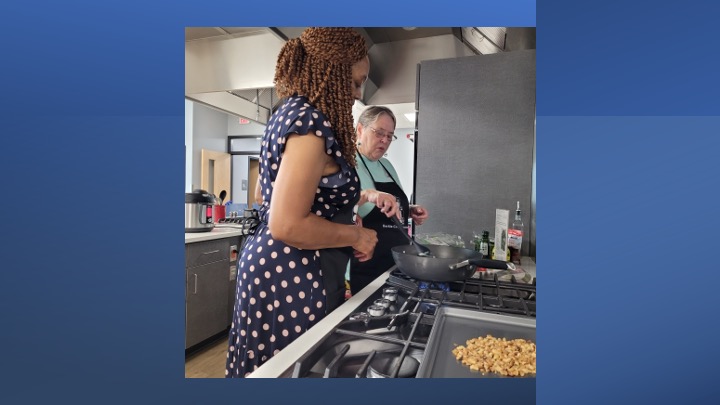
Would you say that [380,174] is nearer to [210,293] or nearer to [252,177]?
[252,177]

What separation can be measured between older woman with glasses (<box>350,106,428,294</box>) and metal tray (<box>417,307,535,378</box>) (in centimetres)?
40

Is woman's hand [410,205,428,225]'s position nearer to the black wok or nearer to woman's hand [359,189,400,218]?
woman's hand [359,189,400,218]

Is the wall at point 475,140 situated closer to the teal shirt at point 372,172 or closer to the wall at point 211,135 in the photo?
the teal shirt at point 372,172

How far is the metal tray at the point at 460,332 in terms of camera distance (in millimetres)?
460

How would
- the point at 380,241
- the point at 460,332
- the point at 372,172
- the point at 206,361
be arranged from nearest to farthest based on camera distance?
1. the point at 460,332
2. the point at 206,361
3. the point at 380,241
4. the point at 372,172

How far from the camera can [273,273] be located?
58 cm

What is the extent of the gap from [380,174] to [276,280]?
624 millimetres

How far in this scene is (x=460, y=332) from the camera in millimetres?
551

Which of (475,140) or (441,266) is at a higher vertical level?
(475,140)

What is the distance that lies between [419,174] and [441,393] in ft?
2.54

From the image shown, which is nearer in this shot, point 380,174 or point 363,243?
point 363,243

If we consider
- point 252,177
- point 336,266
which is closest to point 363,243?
point 336,266
